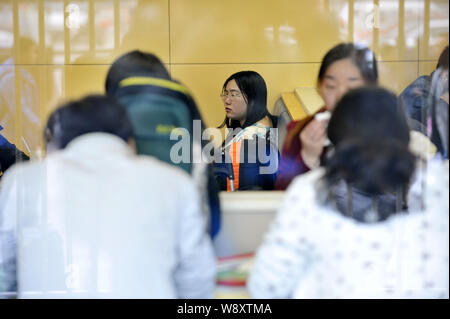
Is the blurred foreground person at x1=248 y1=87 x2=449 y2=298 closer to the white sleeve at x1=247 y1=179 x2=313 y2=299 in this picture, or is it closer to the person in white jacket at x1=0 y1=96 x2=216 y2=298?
the white sleeve at x1=247 y1=179 x2=313 y2=299

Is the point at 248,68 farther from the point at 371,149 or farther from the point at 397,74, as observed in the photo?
the point at 371,149

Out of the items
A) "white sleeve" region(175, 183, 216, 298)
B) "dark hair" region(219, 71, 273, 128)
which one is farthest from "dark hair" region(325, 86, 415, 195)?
"dark hair" region(219, 71, 273, 128)

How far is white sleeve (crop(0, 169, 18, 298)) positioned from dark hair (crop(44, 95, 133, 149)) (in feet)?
0.71

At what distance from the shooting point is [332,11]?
385 cm

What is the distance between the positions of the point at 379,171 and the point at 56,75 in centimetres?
143

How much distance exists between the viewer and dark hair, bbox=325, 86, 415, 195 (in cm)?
152

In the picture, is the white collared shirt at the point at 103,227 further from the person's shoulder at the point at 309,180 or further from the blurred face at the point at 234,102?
the blurred face at the point at 234,102

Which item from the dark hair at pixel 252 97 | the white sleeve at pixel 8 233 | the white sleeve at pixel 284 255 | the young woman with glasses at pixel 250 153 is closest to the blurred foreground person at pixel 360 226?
the white sleeve at pixel 284 255

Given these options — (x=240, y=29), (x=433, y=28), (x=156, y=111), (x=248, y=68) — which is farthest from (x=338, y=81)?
(x=240, y=29)

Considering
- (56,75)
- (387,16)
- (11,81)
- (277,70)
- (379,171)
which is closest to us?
(379,171)

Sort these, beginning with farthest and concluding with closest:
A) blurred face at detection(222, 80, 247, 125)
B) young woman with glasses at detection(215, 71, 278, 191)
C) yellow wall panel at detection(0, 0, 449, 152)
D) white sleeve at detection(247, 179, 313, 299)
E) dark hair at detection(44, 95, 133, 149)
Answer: blurred face at detection(222, 80, 247, 125)
young woman with glasses at detection(215, 71, 278, 191)
yellow wall panel at detection(0, 0, 449, 152)
dark hair at detection(44, 95, 133, 149)
white sleeve at detection(247, 179, 313, 299)
